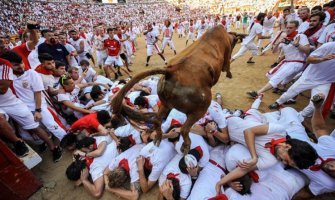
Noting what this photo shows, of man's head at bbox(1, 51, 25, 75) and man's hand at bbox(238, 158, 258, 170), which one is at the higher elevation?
man's head at bbox(1, 51, 25, 75)

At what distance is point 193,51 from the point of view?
1.98m

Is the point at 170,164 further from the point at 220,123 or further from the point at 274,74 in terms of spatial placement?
the point at 274,74

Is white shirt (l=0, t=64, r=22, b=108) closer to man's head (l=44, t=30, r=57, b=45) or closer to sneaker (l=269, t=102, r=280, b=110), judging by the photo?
man's head (l=44, t=30, r=57, b=45)

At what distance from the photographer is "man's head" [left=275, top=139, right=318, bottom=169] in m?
2.21

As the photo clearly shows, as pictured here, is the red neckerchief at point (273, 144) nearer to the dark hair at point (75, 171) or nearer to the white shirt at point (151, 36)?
the dark hair at point (75, 171)

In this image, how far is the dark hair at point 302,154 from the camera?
7.22 feet

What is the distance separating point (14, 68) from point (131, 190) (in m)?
2.91

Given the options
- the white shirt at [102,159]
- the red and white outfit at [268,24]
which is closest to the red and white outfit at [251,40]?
the red and white outfit at [268,24]

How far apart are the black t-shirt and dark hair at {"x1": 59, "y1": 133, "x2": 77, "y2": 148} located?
323 cm

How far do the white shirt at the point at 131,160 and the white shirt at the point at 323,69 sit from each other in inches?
134

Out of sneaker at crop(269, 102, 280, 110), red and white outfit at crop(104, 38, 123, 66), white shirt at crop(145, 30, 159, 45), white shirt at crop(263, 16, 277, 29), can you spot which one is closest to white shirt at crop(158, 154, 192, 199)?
sneaker at crop(269, 102, 280, 110)

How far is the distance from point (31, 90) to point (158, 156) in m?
2.71

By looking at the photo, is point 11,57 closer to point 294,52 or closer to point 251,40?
point 294,52

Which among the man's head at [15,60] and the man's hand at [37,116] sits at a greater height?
the man's head at [15,60]
